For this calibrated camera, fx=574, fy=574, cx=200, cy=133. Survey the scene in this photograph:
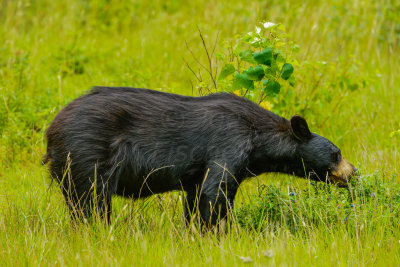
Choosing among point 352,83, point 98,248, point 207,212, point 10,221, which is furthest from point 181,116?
point 352,83

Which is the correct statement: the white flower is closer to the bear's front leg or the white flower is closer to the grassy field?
the grassy field

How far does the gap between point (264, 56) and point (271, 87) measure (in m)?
0.30

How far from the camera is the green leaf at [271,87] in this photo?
506 cm

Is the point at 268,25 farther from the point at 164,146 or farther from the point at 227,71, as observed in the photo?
the point at 164,146

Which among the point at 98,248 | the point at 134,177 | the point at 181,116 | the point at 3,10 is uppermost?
the point at 3,10

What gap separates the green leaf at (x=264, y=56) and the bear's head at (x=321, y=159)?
26.9 inches

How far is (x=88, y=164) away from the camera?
4250 millimetres

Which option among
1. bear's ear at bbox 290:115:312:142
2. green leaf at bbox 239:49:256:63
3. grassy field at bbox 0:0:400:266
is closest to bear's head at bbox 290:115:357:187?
bear's ear at bbox 290:115:312:142

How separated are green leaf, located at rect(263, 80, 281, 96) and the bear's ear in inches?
21.9

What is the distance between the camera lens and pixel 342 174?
480 cm

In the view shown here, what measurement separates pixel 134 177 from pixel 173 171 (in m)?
0.31

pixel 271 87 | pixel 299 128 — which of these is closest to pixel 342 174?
pixel 299 128

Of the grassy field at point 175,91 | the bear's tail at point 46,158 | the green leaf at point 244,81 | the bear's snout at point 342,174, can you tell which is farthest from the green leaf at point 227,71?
the bear's tail at point 46,158

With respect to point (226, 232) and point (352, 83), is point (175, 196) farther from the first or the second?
point (352, 83)
